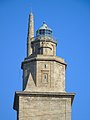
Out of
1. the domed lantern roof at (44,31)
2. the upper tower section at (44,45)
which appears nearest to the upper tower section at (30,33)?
the domed lantern roof at (44,31)

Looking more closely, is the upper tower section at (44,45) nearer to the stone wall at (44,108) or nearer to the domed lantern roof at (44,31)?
the domed lantern roof at (44,31)

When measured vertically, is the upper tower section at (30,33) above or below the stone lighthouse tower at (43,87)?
above

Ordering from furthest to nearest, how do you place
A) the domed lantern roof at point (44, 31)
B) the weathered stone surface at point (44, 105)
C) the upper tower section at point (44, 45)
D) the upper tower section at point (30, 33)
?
the upper tower section at point (30, 33)
the domed lantern roof at point (44, 31)
the upper tower section at point (44, 45)
the weathered stone surface at point (44, 105)

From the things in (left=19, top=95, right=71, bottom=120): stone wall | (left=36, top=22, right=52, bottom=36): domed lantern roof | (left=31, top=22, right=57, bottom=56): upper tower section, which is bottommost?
(left=19, top=95, right=71, bottom=120): stone wall

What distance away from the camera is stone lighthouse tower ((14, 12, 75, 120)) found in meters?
71.4

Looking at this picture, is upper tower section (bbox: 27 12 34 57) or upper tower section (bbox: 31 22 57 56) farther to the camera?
upper tower section (bbox: 27 12 34 57)

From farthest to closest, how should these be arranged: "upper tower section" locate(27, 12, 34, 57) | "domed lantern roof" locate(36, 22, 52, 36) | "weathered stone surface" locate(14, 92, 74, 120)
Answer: "upper tower section" locate(27, 12, 34, 57) → "domed lantern roof" locate(36, 22, 52, 36) → "weathered stone surface" locate(14, 92, 74, 120)

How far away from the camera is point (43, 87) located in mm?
72688

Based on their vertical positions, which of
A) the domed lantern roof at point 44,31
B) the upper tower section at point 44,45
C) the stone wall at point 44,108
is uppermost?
the domed lantern roof at point 44,31

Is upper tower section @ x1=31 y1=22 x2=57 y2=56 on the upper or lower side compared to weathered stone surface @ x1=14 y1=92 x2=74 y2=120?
upper

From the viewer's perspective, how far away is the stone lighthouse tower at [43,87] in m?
71.4

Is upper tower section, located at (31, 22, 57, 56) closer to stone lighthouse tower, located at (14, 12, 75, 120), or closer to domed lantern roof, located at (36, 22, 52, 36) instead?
stone lighthouse tower, located at (14, 12, 75, 120)

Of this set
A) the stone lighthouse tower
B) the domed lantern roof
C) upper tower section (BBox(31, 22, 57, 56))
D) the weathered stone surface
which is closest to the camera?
the weathered stone surface

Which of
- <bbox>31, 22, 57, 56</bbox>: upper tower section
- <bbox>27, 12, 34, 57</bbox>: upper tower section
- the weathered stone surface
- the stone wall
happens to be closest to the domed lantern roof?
<bbox>31, 22, 57, 56</bbox>: upper tower section
